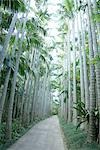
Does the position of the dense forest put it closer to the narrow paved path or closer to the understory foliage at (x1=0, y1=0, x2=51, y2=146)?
the understory foliage at (x1=0, y1=0, x2=51, y2=146)

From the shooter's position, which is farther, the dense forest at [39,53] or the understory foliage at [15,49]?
the understory foliage at [15,49]

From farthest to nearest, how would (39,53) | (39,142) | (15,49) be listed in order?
1. (39,53)
2. (15,49)
3. (39,142)

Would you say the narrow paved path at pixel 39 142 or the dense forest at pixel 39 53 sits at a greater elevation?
the dense forest at pixel 39 53

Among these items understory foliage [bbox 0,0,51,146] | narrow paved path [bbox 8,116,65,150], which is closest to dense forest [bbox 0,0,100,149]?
understory foliage [bbox 0,0,51,146]

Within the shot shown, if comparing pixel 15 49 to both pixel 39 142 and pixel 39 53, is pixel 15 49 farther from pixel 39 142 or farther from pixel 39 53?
pixel 39 53

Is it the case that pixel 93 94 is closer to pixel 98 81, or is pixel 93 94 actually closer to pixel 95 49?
pixel 98 81

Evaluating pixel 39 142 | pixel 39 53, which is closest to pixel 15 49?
pixel 39 142

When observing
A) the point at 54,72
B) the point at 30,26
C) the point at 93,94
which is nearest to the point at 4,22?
the point at 30,26

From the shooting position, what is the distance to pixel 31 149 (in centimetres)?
1133

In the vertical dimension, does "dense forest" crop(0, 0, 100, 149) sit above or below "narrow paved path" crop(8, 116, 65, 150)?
above

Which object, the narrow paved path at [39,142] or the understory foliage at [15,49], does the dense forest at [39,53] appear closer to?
the understory foliage at [15,49]

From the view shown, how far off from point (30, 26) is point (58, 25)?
13.7 metres

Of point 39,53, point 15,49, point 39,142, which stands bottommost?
point 39,142

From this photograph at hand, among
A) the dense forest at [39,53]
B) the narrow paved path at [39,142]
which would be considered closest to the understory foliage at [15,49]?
the dense forest at [39,53]
